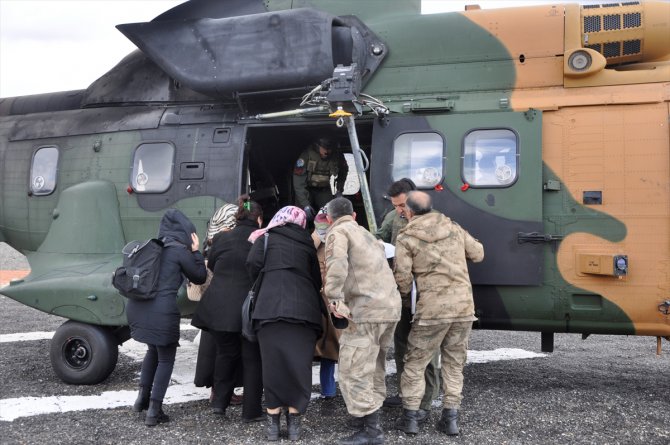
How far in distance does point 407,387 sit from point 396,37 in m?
3.53

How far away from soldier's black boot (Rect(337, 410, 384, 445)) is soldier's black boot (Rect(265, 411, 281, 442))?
486 millimetres

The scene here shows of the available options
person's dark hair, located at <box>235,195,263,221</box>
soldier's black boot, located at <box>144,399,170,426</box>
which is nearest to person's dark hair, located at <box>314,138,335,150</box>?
person's dark hair, located at <box>235,195,263,221</box>

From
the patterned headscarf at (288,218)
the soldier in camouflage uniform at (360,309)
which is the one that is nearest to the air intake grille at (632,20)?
the soldier in camouflage uniform at (360,309)

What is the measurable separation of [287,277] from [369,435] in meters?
1.33

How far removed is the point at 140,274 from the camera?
5672 millimetres

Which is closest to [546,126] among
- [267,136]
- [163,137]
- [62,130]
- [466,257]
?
[466,257]

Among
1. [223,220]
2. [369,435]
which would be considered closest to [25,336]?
[223,220]

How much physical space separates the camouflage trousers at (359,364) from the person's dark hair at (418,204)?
3.18 ft

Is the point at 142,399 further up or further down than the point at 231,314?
further down

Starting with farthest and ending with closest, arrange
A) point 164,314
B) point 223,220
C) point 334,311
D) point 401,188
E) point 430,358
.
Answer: point 223,220 < point 401,188 < point 164,314 < point 430,358 < point 334,311

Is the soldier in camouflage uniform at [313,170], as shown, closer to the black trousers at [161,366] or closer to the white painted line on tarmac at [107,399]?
the white painted line on tarmac at [107,399]

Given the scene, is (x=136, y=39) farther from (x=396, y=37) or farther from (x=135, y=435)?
(x=135, y=435)

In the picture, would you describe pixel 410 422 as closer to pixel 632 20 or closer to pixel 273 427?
pixel 273 427

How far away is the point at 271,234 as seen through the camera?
5.50 metres
